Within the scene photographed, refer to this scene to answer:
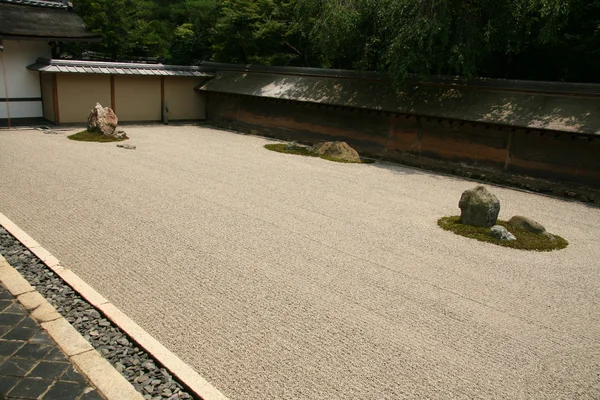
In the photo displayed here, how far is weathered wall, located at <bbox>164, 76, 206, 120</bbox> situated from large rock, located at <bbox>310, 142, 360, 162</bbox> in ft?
25.3

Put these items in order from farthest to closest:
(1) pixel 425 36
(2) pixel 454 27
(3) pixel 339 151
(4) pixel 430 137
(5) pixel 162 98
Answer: (5) pixel 162 98, (3) pixel 339 151, (4) pixel 430 137, (2) pixel 454 27, (1) pixel 425 36

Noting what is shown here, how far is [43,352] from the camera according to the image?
3.71m

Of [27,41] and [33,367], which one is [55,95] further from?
[33,367]

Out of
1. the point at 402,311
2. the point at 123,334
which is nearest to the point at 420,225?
the point at 402,311

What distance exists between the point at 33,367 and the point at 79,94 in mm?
14808

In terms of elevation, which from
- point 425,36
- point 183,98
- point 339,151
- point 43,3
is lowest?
point 339,151

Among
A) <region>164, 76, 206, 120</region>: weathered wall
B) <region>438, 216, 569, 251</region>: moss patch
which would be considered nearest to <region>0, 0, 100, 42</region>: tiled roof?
<region>164, 76, 206, 120</region>: weathered wall

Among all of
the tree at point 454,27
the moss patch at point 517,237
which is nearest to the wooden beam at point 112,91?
the tree at point 454,27

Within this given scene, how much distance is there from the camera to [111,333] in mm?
4070

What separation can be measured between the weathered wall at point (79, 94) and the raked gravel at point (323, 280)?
6.46m

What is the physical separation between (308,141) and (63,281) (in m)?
11.7

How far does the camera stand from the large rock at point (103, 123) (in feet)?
45.7

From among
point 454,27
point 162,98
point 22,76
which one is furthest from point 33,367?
point 162,98

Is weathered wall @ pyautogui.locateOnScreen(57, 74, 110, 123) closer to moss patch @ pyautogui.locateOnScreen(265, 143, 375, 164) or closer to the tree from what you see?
moss patch @ pyautogui.locateOnScreen(265, 143, 375, 164)
